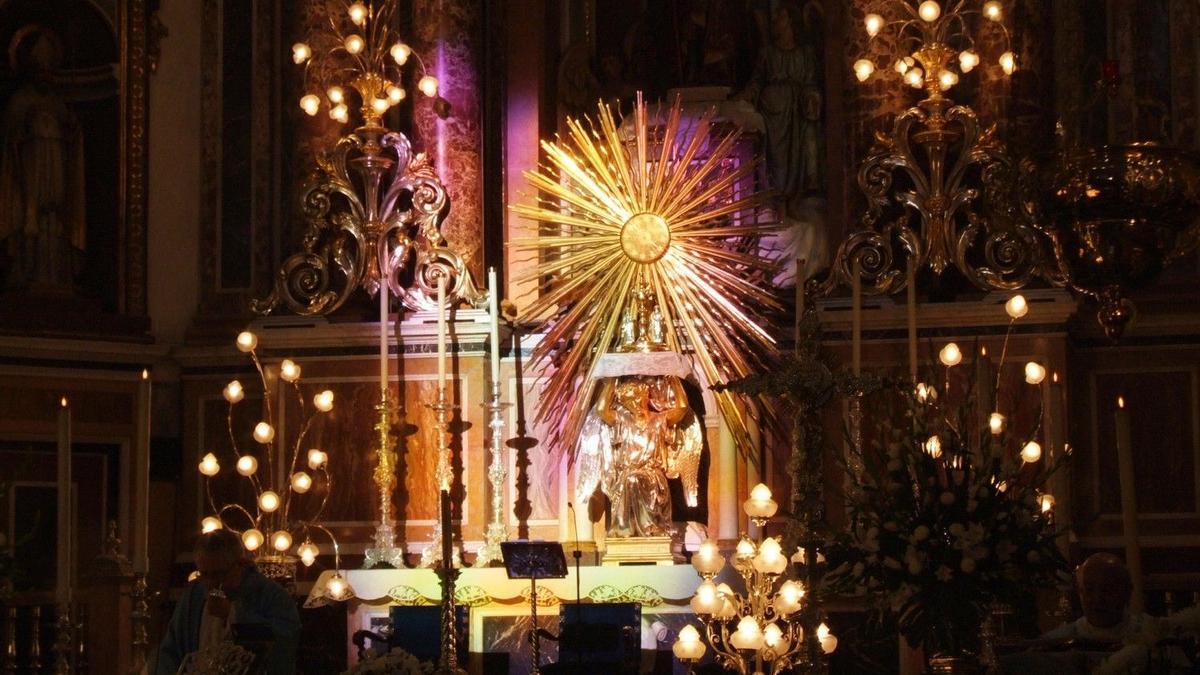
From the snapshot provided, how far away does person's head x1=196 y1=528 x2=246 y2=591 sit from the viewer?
8195 mm

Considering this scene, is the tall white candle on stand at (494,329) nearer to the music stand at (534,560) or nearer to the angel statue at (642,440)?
the angel statue at (642,440)

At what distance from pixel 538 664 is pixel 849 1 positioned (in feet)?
14.9

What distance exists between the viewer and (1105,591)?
7.89 meters

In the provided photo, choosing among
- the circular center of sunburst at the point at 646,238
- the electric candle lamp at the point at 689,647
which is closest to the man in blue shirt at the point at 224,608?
the electric candle lamp at the point at 689,647

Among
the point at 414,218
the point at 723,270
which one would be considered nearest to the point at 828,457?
the point at 723,270

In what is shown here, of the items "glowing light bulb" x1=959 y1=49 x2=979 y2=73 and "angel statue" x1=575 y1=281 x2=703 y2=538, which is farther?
"glowing light bulb" x1=959 y1=49 x2=979 y2=73

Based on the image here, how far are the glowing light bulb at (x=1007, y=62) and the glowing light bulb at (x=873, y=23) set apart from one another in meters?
0.75

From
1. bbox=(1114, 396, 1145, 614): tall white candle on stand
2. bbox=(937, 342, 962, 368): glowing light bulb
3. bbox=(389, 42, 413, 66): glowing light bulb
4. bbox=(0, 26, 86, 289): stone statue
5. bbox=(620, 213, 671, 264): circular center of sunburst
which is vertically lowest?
bbox=(1114, 396, 1145, 614): tall white candle on stand

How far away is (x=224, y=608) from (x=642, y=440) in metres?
4.23

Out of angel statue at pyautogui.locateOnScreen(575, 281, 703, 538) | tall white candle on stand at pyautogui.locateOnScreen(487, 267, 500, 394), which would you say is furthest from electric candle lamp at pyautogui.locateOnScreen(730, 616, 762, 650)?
tall white candle on stand at pyautogui.locateOnScreen(487, 267, 500, 394)

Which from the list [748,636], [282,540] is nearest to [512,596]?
[282,540]

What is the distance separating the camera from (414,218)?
13.2 m

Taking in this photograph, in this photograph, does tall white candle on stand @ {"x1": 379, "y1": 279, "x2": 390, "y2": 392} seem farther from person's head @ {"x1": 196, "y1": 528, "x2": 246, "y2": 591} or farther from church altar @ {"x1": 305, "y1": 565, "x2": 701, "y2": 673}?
person's head @ {"x1": 196, "y1": 528, "x2": 246, "y2": 591}

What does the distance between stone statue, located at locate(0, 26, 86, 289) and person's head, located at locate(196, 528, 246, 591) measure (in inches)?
219
